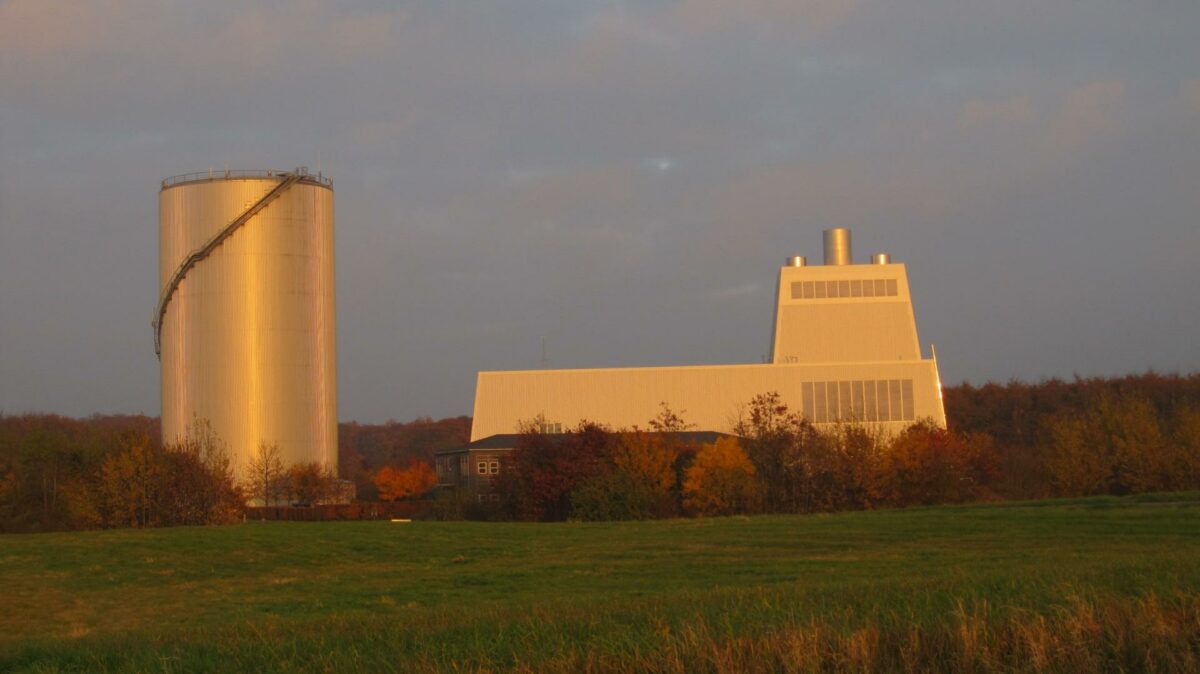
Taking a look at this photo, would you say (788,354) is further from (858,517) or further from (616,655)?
(616,655)

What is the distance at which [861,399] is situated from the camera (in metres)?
68.7

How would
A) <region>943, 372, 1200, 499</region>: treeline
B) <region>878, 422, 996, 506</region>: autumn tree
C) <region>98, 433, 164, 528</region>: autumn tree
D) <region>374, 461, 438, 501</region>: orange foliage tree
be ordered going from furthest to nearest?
<region>374, 461, 438, 501</region>: orange foliage tree → <region>878, 422, 996, 506</region>: autumn tree → <region>943, 372, 1200, 499</region>: treeline → <region>98, 433, 164, 528</region>: autumn tree

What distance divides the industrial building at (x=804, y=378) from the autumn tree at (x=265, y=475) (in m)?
15.9

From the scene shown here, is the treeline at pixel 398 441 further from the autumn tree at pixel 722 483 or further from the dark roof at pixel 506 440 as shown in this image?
the autumn tree at pixel 722 483

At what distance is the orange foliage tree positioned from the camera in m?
83.4

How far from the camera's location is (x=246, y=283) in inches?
2320

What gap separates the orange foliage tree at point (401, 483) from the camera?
83.4m

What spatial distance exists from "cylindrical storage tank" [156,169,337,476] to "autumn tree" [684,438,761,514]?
19479mm

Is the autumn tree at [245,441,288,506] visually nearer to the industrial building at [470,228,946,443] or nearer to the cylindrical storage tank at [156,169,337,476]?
the cylindrical storage tank at [156,169,337,476]

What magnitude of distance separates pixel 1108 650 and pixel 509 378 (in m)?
66.1

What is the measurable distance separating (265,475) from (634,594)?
45195 millimetres

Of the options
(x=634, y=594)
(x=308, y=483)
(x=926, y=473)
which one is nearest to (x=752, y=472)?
(x=926, y=473)

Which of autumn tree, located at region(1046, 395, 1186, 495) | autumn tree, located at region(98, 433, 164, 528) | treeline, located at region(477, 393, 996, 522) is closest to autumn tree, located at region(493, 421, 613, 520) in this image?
treeline, located at region(477, 393, 996, 522)

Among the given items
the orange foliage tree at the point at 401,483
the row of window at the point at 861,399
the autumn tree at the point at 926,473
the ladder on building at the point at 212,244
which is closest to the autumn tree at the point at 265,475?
the ladder on building at the point at 212,244
